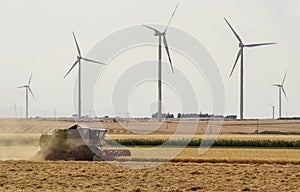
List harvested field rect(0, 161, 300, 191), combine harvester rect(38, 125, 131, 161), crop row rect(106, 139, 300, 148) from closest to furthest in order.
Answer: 1. harvested field rect(0, 161, 300, 191)
2. combine harvester rect(38, 125, 131, 161)
3. crop row rect(106, 139, 300, 148)

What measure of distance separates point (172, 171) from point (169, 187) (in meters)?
6.48

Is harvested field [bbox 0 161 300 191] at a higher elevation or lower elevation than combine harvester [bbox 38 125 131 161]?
lower

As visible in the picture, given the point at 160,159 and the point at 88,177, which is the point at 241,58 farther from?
the point at 88,177

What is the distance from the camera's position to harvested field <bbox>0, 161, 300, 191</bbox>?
24.2 metres

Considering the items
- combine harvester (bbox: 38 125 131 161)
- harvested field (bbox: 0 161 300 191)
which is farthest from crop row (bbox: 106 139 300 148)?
harvested field (bbox: 0 161 300 191)

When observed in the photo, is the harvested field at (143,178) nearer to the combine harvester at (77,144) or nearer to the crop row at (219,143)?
the combine harvester at (77,144)

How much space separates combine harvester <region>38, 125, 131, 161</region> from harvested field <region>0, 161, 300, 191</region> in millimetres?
4423

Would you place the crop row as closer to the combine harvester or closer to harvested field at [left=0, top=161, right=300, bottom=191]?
the combine harvester

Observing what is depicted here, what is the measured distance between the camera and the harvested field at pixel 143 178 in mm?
24188

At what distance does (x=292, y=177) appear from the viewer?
2817 cm

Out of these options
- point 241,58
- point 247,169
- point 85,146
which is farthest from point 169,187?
point 241,58

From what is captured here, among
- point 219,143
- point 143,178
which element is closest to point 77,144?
point 143,178

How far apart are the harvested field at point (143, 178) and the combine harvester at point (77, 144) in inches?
174

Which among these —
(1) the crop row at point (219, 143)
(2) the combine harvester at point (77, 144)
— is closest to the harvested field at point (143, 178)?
(2) the combine harvester at point (77, 144)
